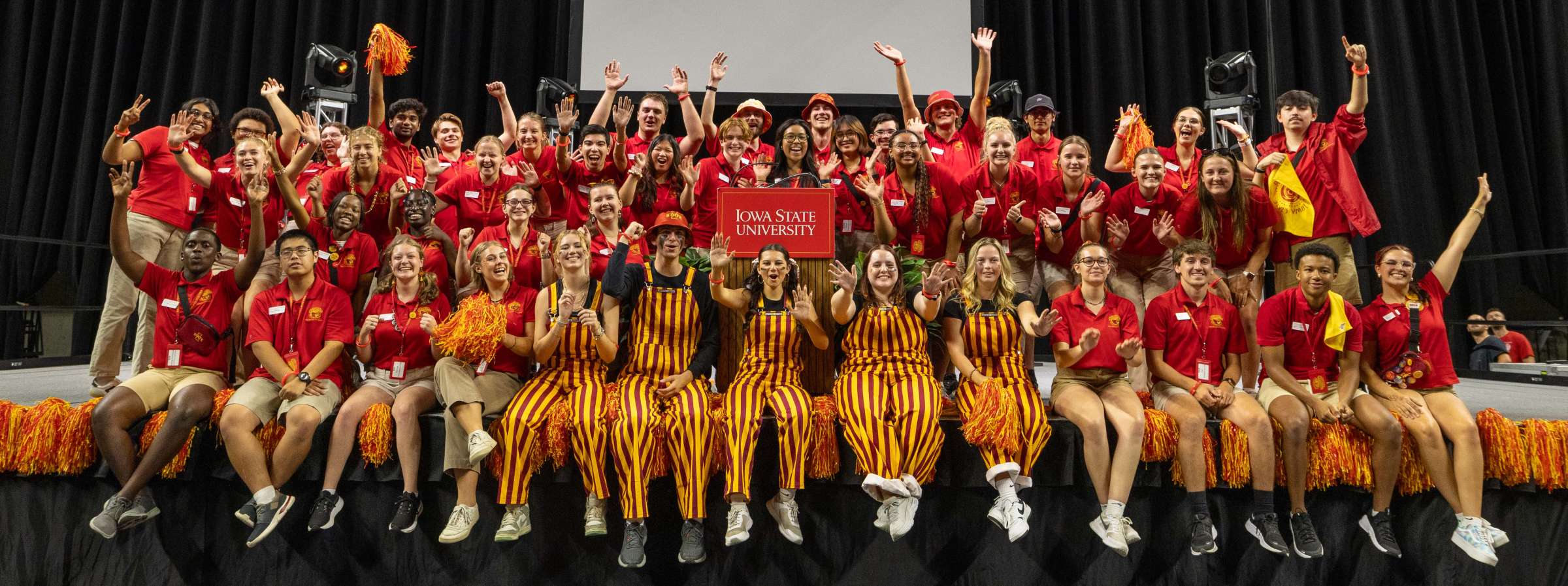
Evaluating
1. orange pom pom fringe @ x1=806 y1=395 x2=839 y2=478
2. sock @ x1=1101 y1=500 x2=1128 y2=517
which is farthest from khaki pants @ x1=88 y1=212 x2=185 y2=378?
sock @ x1=1101 y1=500 x2=1128 y2=517

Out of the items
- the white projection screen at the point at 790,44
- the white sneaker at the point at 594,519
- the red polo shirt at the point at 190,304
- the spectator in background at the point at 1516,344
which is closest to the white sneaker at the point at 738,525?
the white sneaker at the point at 594,519

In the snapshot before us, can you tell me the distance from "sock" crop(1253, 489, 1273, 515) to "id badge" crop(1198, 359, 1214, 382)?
47 cm

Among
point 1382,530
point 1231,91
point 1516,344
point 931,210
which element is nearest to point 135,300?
point 931,210

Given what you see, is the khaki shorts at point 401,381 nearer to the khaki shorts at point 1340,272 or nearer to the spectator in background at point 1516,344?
the khaki shorts at point 1340,272

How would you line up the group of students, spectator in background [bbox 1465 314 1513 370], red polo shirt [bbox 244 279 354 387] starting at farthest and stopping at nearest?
spectator in background [bbox 1465 314 1513 370] < red polo shirt [bbox 244 279 354 387] < the group of students

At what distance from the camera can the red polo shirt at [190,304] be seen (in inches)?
148

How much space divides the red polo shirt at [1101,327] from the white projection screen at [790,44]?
4276 millimetres

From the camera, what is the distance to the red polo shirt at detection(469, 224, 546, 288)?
4.13m

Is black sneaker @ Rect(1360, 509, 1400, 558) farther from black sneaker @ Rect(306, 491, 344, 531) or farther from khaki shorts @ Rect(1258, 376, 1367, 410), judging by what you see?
black sneaker @ Rect(306, 491, 344, 531)

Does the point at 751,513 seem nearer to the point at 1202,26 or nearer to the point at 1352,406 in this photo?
the point at 1352,406

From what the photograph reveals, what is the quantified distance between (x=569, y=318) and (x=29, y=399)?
2660 millimetres

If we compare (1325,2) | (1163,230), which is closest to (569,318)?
(1163,230)

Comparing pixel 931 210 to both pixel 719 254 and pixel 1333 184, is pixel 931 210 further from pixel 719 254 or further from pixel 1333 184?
pixel 1333 184

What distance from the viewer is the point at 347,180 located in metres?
4.67
